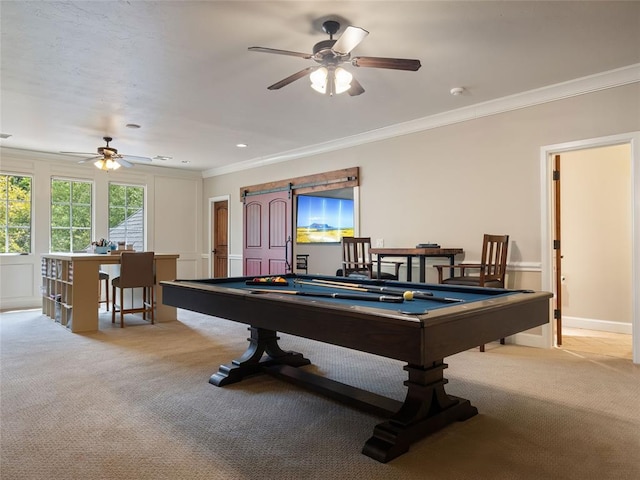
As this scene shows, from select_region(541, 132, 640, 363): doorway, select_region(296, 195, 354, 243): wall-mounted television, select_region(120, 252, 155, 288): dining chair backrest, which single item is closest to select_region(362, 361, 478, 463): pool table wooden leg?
select_region(541, 132, 640, 363): doorway

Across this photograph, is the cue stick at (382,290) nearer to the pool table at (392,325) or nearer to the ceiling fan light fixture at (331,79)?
the pool table at (392,325)

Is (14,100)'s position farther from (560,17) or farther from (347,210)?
(347,210)

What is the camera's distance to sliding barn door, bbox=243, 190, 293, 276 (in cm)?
682

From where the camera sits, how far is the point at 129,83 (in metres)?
3.84

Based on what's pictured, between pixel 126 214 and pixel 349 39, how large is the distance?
659 cm

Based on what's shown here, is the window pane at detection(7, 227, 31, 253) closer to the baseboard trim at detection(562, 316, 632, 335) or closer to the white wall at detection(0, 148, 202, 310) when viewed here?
the white wall at detection(0, 148, 202, 310)

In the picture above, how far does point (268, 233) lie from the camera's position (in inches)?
283

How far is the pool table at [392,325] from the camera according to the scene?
1.67m

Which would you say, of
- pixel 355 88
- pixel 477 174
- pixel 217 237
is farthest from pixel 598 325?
pixel 217 237

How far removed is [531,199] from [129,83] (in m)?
3.97

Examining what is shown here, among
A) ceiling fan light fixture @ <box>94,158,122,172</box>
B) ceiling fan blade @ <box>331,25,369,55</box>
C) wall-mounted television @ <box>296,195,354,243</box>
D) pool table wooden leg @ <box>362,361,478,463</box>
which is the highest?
ceiling fan blade @ <box>331,25,369,55</box>

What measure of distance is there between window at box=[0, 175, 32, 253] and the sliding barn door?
3.45 metres

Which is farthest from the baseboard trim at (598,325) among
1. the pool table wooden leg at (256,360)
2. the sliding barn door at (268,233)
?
the sliding barn door at (268,233)

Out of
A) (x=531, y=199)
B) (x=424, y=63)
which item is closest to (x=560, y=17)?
(x=424, y=63)
